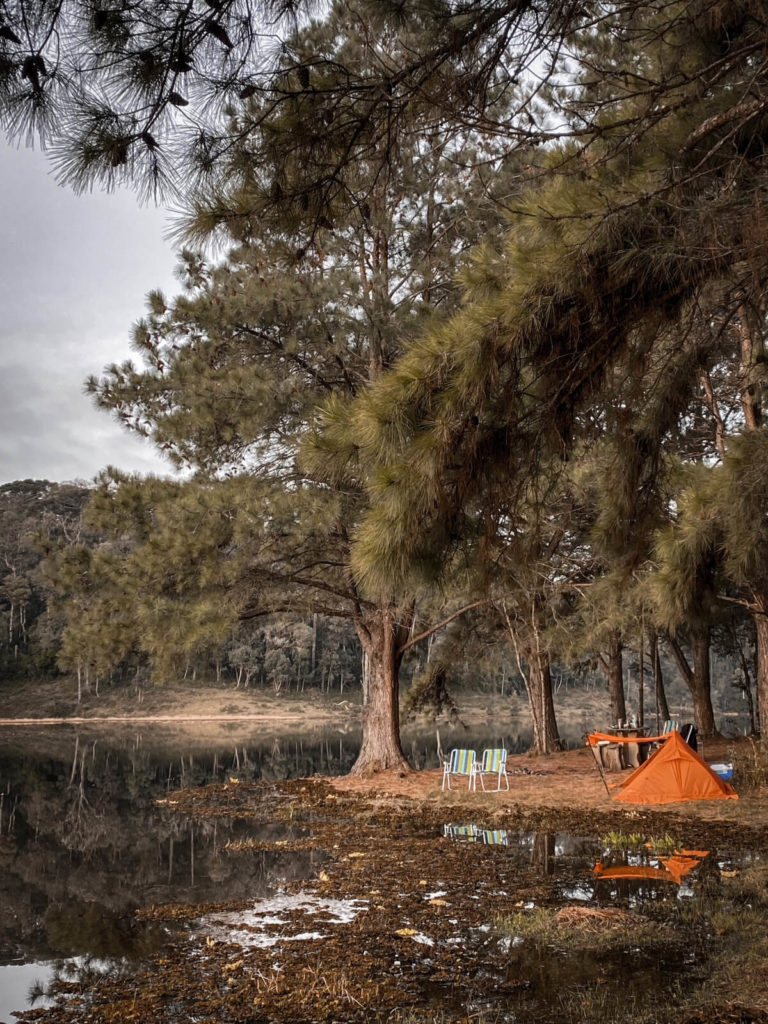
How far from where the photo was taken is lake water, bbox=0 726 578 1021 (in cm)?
504

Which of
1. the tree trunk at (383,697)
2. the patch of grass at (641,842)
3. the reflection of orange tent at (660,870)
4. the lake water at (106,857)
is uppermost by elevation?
the tree trunk at (383,697)

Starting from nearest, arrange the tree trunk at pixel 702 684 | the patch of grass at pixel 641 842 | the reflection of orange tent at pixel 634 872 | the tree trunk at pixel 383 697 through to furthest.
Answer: the reflection of orange tent at pixel 634 872
the patch of grass at pixel 641 842
the tree trunk at pixel 383 697
the tree trunk at pixel 702 684

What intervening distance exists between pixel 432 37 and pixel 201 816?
9559 mm

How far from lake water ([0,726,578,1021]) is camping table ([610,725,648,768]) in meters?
6.23

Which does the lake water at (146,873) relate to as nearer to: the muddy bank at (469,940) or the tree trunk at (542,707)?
the muddy bank at (469,940)

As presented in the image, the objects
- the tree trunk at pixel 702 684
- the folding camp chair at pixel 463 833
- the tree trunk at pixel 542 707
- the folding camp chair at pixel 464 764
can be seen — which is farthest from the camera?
the tree trunk at pixel 702 684

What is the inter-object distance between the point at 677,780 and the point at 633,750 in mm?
3831

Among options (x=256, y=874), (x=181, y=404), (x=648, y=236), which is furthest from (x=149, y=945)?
(x=181, y=404)

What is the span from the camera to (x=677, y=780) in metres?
10.2

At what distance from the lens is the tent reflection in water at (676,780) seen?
10.1 m

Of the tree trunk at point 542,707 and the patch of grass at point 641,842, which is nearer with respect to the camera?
the patch of grass at point 641,842

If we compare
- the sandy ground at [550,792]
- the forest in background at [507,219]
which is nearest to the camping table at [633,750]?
the sandy ground at [550,792]

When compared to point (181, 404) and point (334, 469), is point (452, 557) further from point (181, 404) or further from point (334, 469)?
point (181, 404)

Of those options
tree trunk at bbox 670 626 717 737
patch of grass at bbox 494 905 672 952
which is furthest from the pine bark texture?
patch of grass at bbox 494 905 672 952
